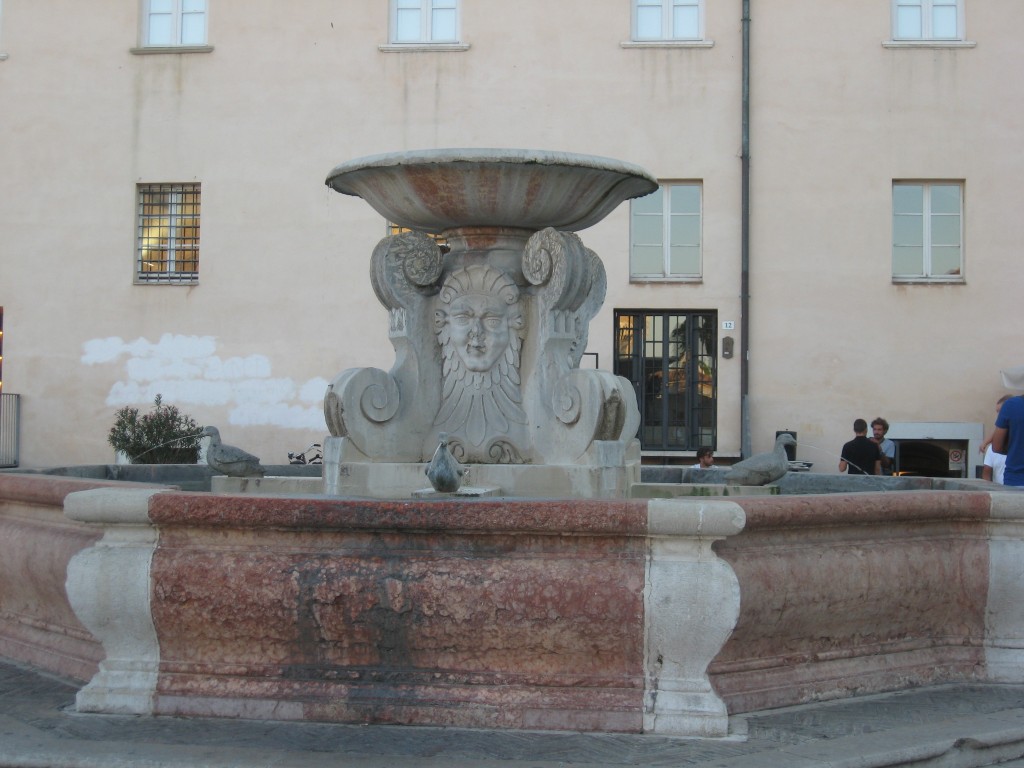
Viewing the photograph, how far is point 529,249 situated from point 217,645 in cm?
305

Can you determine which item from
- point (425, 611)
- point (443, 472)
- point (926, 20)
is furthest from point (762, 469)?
point (926, 20)

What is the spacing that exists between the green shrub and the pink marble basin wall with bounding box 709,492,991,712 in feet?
40.5

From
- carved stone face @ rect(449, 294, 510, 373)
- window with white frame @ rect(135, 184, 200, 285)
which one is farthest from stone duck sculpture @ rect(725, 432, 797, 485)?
window with white frame @ rect(135, 184, 200, 285)

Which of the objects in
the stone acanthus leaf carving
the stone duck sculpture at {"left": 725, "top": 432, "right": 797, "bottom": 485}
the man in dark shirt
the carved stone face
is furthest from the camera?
the man in dark shirt

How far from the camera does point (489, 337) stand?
25.8ft

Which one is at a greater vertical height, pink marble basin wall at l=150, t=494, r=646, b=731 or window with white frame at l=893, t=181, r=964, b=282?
window with white frame at l=893, t=181, r=964, b=282

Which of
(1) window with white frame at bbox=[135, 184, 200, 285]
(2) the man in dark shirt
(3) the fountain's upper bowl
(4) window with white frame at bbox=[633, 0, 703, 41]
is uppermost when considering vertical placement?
(4) window with white frame at bbox=[633, 0, 703, 41]

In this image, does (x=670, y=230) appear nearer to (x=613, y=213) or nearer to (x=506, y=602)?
(x=613, y=213)

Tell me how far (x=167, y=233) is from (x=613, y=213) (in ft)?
22.9

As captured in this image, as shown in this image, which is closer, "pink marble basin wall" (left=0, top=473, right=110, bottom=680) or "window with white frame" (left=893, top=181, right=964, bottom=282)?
"pink marble basin wall" (left=0, top=473, right=110, bottom=680)

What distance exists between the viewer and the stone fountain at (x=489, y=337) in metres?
7.51

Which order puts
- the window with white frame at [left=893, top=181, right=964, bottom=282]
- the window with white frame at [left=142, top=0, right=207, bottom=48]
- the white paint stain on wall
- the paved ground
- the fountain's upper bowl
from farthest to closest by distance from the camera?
the window with white frame at [left=142, top=0, right=207, bottom=48]
the white paint stain on wall
the window with white frame at [left=893, top=181, right=964, bottom=282]
the fountain's upper bowl
the paved ground

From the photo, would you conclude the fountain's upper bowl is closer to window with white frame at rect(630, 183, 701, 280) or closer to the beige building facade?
the beige building facade

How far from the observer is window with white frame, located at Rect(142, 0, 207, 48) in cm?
2247
